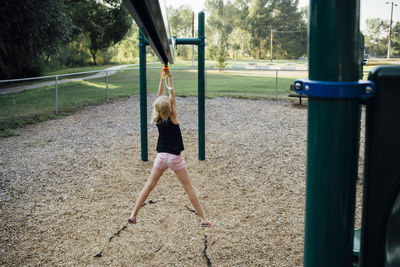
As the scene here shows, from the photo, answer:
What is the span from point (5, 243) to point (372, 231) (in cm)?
399

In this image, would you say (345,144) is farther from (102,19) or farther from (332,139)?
(102,19)

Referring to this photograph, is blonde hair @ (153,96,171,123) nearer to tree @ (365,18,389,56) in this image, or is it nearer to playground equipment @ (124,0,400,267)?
playground equipment @ (124,0,400,267)

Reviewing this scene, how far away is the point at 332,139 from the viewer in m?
0.88

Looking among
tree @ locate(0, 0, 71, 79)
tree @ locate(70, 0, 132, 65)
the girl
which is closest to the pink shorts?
the girl

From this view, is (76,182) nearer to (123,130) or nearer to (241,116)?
(123,130)

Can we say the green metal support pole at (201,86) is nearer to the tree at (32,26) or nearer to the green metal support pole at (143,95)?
the green metal support pole at (143,95)

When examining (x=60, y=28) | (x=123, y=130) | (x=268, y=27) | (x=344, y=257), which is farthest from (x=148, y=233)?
(x=268, y=27)

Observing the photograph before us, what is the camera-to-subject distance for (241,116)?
35.4ft

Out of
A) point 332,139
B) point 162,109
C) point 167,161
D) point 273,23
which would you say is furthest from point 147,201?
point 273,23

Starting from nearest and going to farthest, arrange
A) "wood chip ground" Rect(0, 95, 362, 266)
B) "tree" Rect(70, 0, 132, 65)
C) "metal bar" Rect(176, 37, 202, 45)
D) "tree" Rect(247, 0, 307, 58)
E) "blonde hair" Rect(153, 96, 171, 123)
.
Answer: "blonde hair" Rect(153, 96, 171, 123) < "wood chip ground" Rect(0, 95, 362, 266) < "metal bar" Rect(176, 37, 202, 45) < "tree" Rect(70, 0, 132, 65) < "tree" Rect(247, 0, 307, 58)

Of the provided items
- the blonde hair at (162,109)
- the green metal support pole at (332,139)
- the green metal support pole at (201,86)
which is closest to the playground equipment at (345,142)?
the green metal support pole at (332,139)

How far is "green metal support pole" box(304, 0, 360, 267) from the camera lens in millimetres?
855

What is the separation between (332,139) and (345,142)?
0.12 feet

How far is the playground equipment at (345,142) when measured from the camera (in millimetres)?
836
